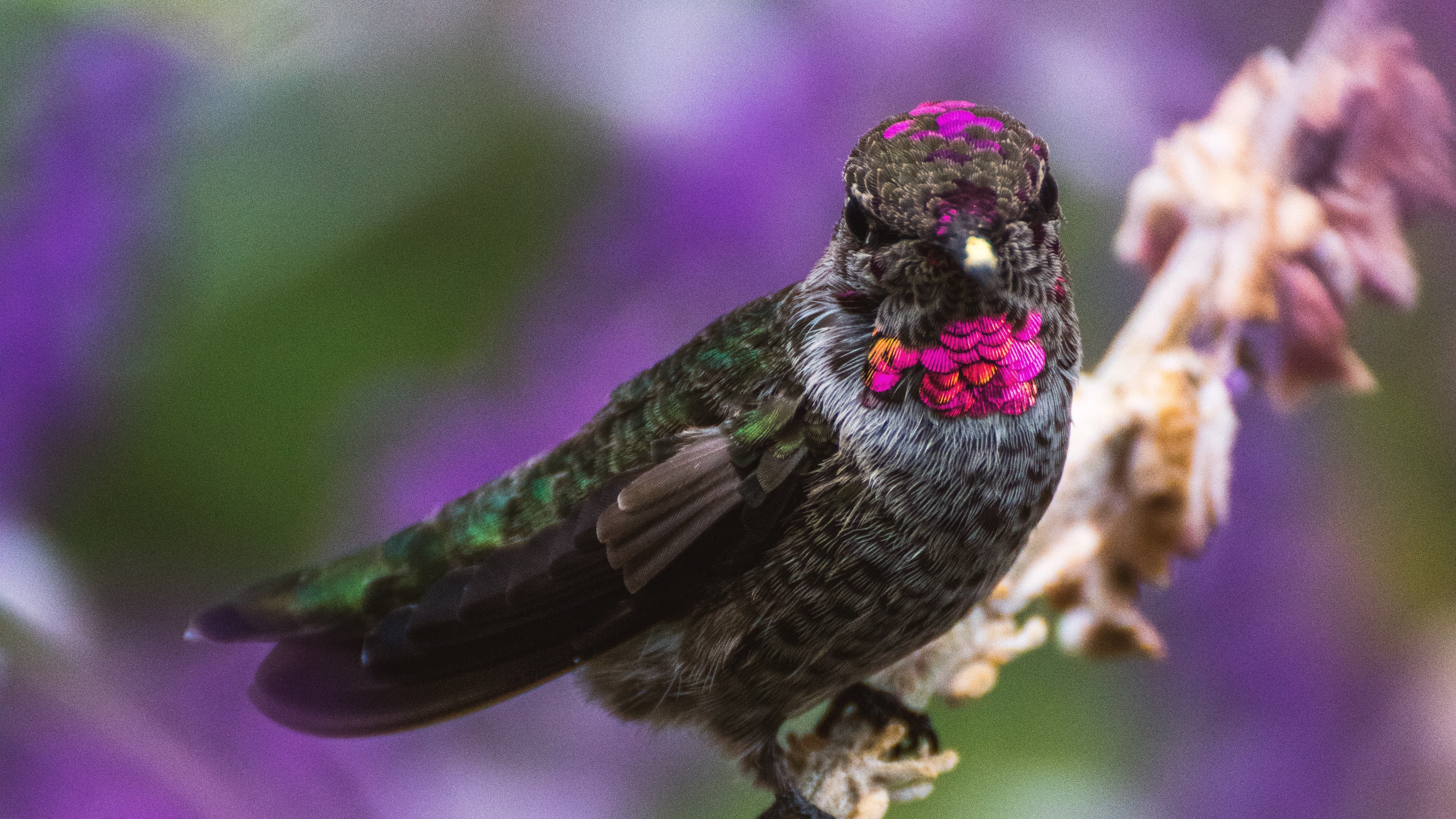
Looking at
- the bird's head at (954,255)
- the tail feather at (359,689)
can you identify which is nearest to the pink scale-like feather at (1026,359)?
the bird's head at (954,255)

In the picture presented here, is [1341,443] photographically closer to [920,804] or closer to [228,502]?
[920,804]

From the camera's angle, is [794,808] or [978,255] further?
[794,808]

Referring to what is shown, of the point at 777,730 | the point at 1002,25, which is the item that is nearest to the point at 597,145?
the point at 1002,25

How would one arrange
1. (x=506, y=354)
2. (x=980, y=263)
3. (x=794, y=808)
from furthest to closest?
1. (x=506, y=354)
2. (x=794, y=808)
3. (x=980, y=263)

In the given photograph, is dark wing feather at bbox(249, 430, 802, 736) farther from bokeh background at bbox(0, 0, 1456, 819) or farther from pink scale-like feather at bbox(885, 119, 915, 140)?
bokeh background at bbox(0, 0, 1456, 819)

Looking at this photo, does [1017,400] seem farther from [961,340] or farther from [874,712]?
[874,712]

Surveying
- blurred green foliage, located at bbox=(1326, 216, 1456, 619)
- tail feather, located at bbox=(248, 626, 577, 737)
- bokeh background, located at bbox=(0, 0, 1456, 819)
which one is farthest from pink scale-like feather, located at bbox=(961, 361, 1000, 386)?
blurred green foliage, located at bbox=(1326, 216, 1456, 619)

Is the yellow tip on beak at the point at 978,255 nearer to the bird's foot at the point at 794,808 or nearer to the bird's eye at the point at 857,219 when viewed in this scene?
the bird's eye at the point at 857,219

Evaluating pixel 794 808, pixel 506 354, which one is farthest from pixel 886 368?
pixel 506 354
